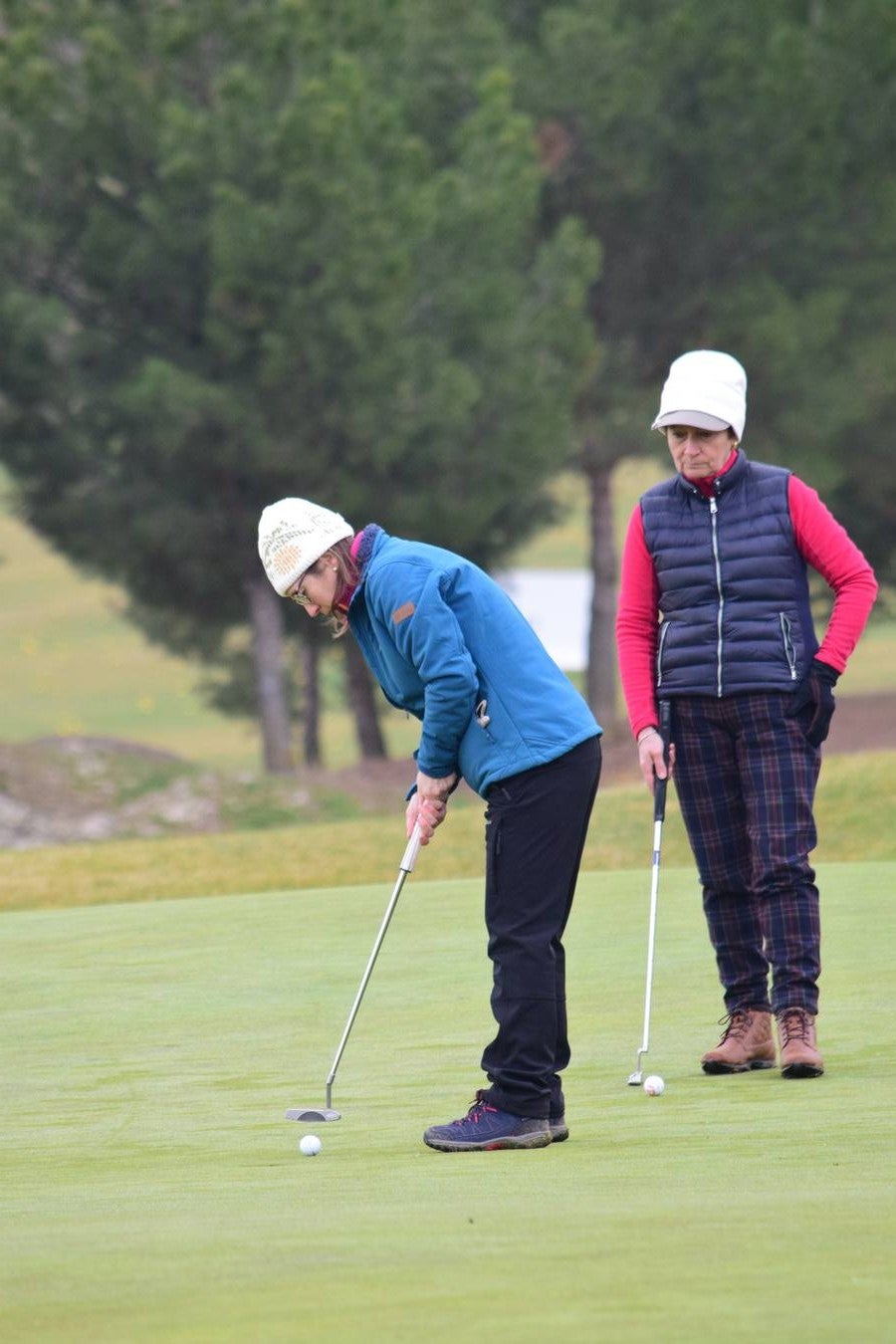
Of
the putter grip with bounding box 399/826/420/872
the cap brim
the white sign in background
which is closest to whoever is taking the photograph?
the putter grip with bounding box 399/826/420/872

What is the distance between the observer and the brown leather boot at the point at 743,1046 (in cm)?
580

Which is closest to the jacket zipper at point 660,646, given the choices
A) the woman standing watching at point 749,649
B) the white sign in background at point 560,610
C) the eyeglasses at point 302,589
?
the woman standing watching at point 749,649

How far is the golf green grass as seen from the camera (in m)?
3.06

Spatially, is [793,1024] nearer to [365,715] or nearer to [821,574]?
[821,574]

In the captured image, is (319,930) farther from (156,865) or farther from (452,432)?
(452,432)

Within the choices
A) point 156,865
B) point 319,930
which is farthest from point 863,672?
point 319,930

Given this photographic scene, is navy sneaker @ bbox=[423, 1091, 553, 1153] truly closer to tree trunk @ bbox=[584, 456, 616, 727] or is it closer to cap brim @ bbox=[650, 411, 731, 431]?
cap brim @ bbox=[650, 411, 731, 431]

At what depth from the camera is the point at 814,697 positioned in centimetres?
581

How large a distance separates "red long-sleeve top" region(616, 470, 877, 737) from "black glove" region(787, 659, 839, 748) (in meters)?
0.03

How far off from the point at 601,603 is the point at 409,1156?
84.7 feet

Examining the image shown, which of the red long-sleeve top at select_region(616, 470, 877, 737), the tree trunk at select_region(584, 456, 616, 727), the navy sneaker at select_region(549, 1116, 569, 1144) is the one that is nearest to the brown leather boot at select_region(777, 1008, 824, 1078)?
the navy sneaker at select_region(549, 1116, 569, 1144)

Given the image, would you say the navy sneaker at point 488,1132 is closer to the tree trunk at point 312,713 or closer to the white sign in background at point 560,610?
the tree trunk at point 312,713

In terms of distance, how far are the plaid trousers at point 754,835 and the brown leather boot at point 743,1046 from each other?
43 millimetres

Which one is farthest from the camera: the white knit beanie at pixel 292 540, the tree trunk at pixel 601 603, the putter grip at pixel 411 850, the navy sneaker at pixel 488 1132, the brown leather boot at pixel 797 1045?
the tree trunk at pixel 601 603
